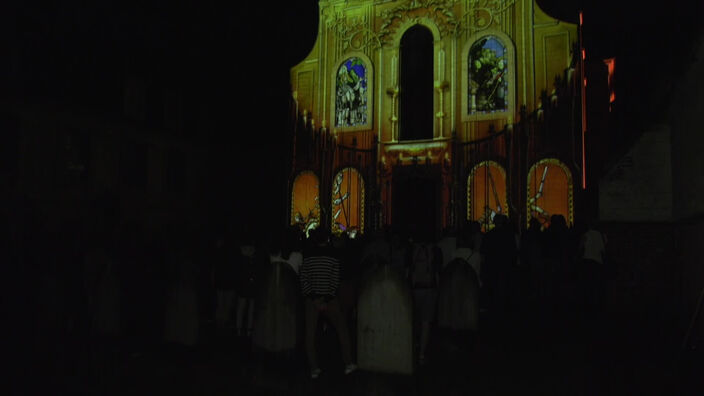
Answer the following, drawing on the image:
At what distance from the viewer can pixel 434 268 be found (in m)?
6.54

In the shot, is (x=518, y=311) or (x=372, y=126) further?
(x=372, y=126)

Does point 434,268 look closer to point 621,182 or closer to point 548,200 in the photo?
point 621,182

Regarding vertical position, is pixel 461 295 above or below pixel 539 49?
below

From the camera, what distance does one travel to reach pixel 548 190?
54.4ft

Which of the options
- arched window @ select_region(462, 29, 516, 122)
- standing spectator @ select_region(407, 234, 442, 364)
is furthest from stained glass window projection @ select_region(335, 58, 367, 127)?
standing spectator @ select_region(407, 234, 442, 364)

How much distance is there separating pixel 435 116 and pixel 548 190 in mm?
5015

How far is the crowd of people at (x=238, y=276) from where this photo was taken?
5977mm

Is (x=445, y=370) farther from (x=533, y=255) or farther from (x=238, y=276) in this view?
(x=533, y=255)

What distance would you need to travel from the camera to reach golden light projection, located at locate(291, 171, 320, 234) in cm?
1988

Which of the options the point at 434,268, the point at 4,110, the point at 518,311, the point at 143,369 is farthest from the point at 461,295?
the point at 4,110

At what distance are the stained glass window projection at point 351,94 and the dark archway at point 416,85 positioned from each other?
158 cm

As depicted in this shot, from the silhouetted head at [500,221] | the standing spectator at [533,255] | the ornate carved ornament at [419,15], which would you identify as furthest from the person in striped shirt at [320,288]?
the ornate carved ornament at [419,15]

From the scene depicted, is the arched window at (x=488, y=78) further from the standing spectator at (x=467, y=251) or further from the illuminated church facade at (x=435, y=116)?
the standing spectator at (x=467, y=251)

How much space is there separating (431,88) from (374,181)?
4.26 metres
